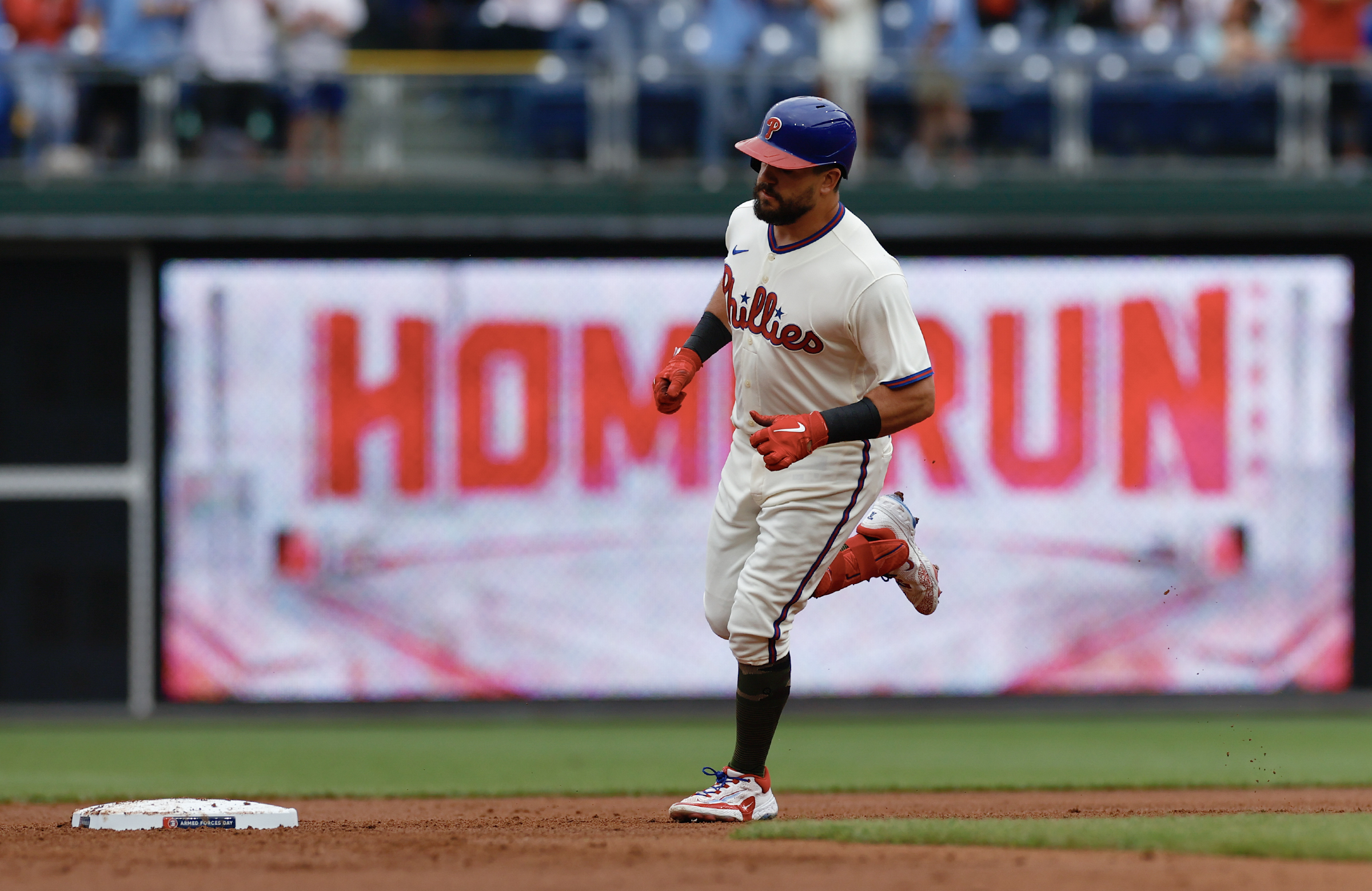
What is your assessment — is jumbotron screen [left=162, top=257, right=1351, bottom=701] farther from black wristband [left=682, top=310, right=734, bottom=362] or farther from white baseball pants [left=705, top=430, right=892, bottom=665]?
white baseball pants [left=705, top=430, right=892, bottom=665]

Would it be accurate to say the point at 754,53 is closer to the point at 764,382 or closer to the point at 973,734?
the point at 973,734

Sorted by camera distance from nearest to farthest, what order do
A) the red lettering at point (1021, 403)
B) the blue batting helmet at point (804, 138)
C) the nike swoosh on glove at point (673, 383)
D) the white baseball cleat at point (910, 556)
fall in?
the blue batting helmet at point (804, 138), the nike swoosh on glove at point (673, 383), the white baseball cleat at point (910, 556), the red lettering at point (1021, 403)

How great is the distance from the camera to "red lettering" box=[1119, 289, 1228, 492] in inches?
477

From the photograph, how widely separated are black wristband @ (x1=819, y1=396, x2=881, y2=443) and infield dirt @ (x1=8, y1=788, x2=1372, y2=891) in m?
1.18

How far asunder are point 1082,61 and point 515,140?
11.9 ft

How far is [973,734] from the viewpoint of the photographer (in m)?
10.5

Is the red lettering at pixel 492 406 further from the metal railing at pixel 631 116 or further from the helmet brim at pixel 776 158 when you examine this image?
the helmet brim at pixel 776 158

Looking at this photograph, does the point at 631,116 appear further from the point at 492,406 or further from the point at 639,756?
the point at 639,756

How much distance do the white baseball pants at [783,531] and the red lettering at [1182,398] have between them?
6660 mm

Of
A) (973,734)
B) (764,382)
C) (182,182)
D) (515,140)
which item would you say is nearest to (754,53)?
(515,140)

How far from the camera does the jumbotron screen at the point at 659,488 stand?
1202 cm

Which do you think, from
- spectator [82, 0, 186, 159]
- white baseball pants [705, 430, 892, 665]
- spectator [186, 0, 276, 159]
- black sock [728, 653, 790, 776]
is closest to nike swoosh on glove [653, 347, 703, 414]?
white baseball pants [705, 430, 892, 665]

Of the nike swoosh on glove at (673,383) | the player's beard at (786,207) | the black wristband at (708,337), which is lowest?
the nike swoosh on glove at (673,383)

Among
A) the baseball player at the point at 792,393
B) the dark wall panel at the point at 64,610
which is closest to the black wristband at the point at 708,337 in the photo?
the baseball player at the point at 792,393
